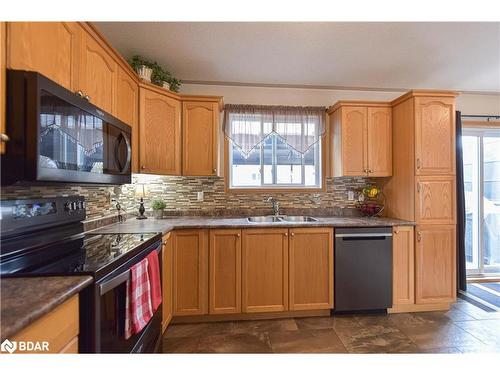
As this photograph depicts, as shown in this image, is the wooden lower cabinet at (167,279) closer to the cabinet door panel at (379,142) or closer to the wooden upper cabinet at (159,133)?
the wooden upper cabinet at (159,133)

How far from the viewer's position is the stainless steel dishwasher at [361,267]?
2264mm

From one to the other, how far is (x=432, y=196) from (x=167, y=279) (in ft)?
8.54

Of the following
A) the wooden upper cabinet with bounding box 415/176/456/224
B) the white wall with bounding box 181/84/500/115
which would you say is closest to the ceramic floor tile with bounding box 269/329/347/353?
the wooden upper cabinet with bounding box 415/176/456/224

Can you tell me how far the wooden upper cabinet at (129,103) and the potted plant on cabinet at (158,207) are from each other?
55cm

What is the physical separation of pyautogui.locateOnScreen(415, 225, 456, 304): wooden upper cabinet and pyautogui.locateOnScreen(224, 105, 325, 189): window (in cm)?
122

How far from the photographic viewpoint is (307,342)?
6.29 ft

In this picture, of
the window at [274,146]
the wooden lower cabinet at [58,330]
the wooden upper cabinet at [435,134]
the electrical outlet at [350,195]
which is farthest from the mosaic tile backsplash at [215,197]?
the wooden lower cabinet at [58,330]

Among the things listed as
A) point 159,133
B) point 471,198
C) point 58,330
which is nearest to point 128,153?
point 159,133

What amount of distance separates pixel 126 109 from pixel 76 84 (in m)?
0.63

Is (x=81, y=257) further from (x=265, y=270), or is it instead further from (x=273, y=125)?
(x=273, y=125)

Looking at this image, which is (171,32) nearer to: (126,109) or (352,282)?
(126,109)

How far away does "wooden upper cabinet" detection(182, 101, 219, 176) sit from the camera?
97.3 inches

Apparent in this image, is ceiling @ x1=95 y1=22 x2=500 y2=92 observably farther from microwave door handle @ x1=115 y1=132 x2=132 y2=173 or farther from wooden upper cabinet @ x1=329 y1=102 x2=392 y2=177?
microwave door handle @ x1=115 y1=132 x2=132 y2=173

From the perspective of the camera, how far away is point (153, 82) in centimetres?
234
